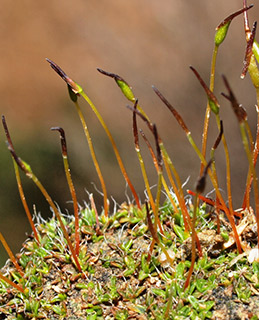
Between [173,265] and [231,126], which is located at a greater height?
[173,265]

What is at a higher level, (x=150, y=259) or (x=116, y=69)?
(x=116, y=69)

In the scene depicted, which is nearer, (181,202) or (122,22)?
(181,202)

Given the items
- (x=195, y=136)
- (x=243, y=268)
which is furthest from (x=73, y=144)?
(x=243, y=268)

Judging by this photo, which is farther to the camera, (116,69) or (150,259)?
(116,69)

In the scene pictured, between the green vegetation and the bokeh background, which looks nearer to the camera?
the green vegetation

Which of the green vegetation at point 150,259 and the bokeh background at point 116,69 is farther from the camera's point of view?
the bokeh background at point 116,69

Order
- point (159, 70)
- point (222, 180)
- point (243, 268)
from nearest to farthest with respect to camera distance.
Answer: point (243, 268), point (222, 180), point (159, 70)

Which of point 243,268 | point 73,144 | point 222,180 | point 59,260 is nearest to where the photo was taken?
point 243,268

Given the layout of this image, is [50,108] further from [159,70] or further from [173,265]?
[173,265]
